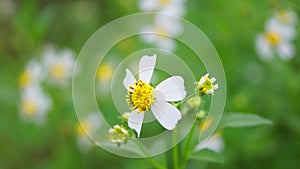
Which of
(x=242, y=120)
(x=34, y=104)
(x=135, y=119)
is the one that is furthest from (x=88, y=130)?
(x=135, y=119)

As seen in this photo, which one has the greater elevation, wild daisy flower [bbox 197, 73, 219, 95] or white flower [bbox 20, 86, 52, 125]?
white flower [bbox 20, 86, 52, 125]

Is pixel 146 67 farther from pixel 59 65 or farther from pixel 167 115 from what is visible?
pixel 59 65

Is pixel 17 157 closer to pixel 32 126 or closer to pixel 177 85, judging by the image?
pixel 32 126

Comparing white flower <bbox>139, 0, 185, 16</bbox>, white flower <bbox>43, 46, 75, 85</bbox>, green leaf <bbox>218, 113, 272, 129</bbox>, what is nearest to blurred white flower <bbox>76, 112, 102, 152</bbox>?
white flower <bbox>43, 46, 75, 85</bbox>

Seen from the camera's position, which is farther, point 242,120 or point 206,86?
point 242,120

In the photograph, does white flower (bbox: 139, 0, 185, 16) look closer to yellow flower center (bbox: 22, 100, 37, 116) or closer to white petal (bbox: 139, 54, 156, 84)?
yellow flower center (bbox: 22, 100, 37, 116)

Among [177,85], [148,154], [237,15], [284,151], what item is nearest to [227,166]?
[284,151]

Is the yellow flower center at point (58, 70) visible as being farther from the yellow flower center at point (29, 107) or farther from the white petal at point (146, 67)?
the white petal at point (146, 67)

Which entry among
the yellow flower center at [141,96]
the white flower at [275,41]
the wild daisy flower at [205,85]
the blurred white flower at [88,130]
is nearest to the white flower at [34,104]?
the blurred white flower at [88,130]
